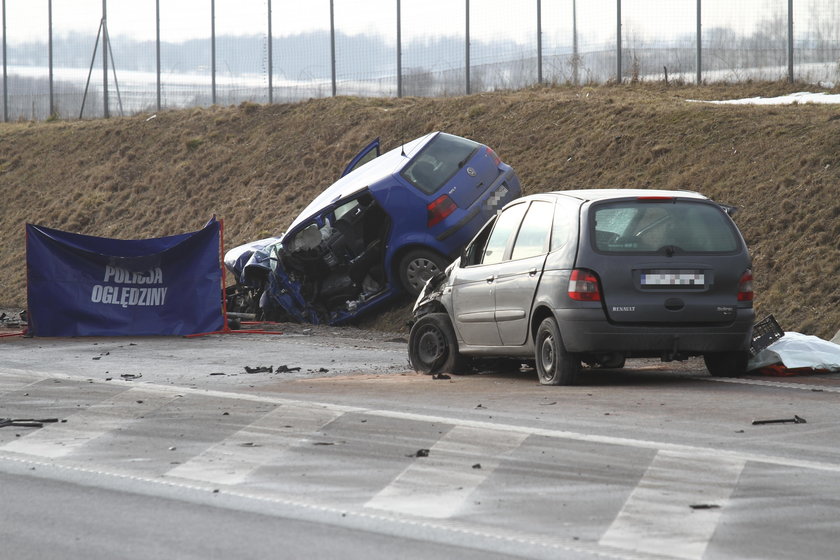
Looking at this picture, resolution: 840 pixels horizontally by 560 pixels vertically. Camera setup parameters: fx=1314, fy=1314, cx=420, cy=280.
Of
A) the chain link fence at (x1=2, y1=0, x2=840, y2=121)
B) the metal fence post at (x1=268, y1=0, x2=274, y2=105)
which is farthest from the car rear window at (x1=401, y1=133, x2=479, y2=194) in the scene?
the metal fence post at (x1=268, y1=0, x2=274, y2=105)

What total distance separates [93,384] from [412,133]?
19.4 meters

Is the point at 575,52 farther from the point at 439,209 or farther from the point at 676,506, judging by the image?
the point at 676,506

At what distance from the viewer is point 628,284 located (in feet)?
Result: 34.6

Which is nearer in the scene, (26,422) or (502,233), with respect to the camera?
(26,422)

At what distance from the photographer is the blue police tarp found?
59.7 ft

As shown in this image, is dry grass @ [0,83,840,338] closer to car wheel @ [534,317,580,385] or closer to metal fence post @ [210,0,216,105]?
metal fence post @ [210,0,216,105]

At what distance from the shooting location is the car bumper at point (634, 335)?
10.5 m

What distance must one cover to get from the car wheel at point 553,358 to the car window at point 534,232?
0.71 m

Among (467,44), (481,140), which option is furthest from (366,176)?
(467,44)

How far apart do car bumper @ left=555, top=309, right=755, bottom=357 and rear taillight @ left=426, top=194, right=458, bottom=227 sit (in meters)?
7.67

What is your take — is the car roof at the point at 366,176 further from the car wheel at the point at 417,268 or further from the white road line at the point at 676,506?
A: the white road line at the point at 676,506

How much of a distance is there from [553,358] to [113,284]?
9.19 m

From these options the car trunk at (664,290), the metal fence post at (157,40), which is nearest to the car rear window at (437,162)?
the car trunk at (664,290)

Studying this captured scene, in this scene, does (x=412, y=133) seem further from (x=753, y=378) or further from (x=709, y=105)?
(x=753, y=378)
